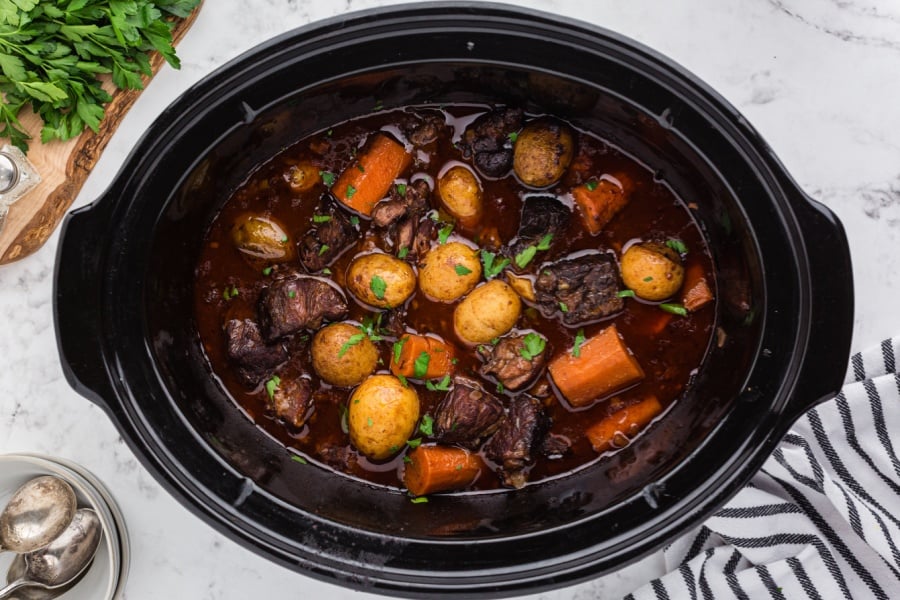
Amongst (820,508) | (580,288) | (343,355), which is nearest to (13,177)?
(343,355)

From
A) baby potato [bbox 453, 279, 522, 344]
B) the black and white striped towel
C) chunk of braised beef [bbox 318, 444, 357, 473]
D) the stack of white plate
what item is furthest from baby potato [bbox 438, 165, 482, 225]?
the stack of white plate

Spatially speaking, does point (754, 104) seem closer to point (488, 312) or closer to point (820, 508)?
point (488, 312)

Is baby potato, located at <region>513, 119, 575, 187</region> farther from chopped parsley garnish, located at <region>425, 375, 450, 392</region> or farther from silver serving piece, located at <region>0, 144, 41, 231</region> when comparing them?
silver serving piece, located at <region>0, 144, 41, 231</region>

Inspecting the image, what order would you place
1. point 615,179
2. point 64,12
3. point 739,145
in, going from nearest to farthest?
1. point 739,145
2. point 64,12
3. point 615,179

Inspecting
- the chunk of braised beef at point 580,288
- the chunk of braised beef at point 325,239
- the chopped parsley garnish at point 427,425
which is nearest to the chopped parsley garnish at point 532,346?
the chunk of braised beef at point 580,288

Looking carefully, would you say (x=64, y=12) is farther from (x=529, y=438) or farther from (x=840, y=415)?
(x=840, y=415)

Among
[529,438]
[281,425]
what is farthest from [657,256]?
[281,425]
